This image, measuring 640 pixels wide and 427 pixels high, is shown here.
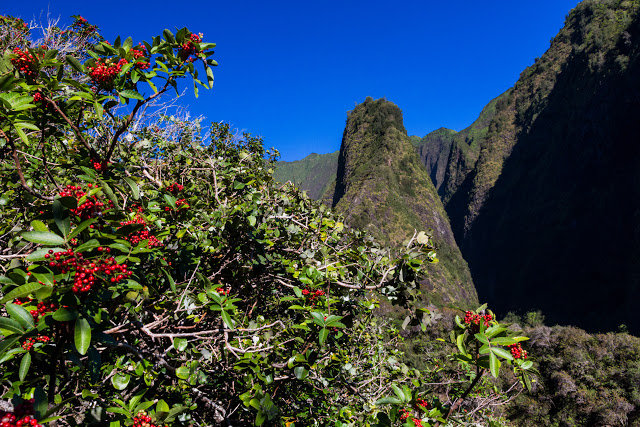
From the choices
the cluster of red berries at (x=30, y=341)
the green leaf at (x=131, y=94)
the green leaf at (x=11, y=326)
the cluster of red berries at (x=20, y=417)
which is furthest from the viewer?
the green leaf at (x=131, y=94)

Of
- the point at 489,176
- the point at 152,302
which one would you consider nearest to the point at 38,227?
the point at 152,302

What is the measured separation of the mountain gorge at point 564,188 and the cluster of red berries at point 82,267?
51.8 m

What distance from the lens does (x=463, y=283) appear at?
6969cm

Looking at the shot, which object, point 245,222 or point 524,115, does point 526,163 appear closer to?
point 524,115

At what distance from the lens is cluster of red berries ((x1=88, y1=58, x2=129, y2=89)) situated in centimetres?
174

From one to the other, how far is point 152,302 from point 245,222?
952mm

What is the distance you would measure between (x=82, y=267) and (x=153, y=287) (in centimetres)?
115

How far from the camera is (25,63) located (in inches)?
65.0

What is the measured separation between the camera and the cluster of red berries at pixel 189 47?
6.36ft

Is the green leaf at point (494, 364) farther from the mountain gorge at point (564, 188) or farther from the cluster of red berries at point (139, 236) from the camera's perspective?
the mountain gorge at point (564, 188)

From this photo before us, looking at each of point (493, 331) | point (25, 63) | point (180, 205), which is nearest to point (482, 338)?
point (493, 331)

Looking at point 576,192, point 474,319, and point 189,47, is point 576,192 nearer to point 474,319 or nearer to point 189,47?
point 474,319

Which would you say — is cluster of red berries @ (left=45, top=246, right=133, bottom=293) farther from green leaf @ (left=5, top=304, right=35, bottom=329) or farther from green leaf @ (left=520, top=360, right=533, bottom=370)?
green leaf @ (left=520, top=360, right=533, bottom=370)

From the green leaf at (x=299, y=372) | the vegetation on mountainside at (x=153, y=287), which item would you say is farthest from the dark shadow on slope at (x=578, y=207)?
the green leaf at (x=299, y=372)
